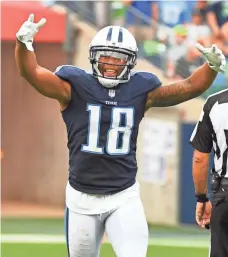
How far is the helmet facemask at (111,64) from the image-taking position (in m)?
4.91

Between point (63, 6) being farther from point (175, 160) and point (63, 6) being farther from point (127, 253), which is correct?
point (127, 253)

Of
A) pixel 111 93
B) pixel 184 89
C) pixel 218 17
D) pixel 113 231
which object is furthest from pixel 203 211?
pixel 218 17

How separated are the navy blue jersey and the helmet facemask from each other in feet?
0.18

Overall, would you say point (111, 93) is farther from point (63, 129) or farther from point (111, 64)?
point (63, 129)

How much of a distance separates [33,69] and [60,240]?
219 inches

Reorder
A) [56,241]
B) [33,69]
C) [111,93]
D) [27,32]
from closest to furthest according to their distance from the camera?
1. [27,32]
2. [33,69]
3. [111,93]
4. [56,241]

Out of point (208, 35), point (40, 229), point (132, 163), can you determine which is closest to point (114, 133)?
point (132, 163)

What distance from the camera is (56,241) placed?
995cm

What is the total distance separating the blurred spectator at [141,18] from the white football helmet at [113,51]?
7724 millimetres

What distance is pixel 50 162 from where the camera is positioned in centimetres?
1468

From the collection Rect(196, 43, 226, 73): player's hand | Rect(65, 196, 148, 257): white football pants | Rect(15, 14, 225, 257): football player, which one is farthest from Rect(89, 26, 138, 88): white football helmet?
Rect(65, 196, 148, 257): white football pants

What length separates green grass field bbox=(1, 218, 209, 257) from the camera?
902cm

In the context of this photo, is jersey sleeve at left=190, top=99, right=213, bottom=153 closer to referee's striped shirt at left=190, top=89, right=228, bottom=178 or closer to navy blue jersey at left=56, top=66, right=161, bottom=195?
referee's striped shirt at left=190, top=89, right=228, bottom=178

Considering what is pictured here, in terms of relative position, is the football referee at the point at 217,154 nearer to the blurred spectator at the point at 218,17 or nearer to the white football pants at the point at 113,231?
the white football pants at the point at 113,231
